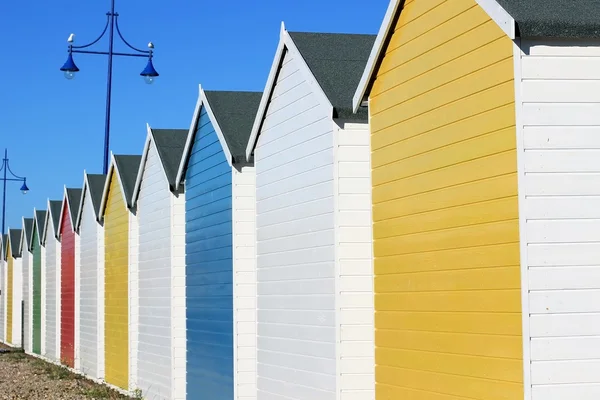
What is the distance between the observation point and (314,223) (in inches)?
421

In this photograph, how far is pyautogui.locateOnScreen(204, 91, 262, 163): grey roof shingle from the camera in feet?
43.4

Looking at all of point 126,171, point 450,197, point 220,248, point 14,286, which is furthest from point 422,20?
point 14,286

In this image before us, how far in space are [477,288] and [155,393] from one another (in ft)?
33.8

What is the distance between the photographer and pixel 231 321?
1316cm

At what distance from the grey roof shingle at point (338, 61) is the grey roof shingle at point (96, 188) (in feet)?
37.2

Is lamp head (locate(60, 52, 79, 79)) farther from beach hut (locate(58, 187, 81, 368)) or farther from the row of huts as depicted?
the row of huts

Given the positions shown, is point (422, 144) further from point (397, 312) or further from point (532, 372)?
point (532, 372)

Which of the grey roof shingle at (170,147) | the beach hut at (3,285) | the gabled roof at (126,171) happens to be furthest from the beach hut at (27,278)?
the grey roof shingle at (170,147)

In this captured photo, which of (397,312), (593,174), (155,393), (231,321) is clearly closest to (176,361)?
(155,393)

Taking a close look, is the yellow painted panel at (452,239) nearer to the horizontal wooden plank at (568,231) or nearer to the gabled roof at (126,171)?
the horizontal wooden plank at (568,231)

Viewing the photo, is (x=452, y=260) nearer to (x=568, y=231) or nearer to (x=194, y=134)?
(x=568, y=231)

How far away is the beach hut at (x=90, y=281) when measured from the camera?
71.4 feet

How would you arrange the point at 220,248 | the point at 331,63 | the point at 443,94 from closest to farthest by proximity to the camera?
the point at 443,94 < the point at 331,63 < the point at 220,248

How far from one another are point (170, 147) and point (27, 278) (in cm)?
1897
